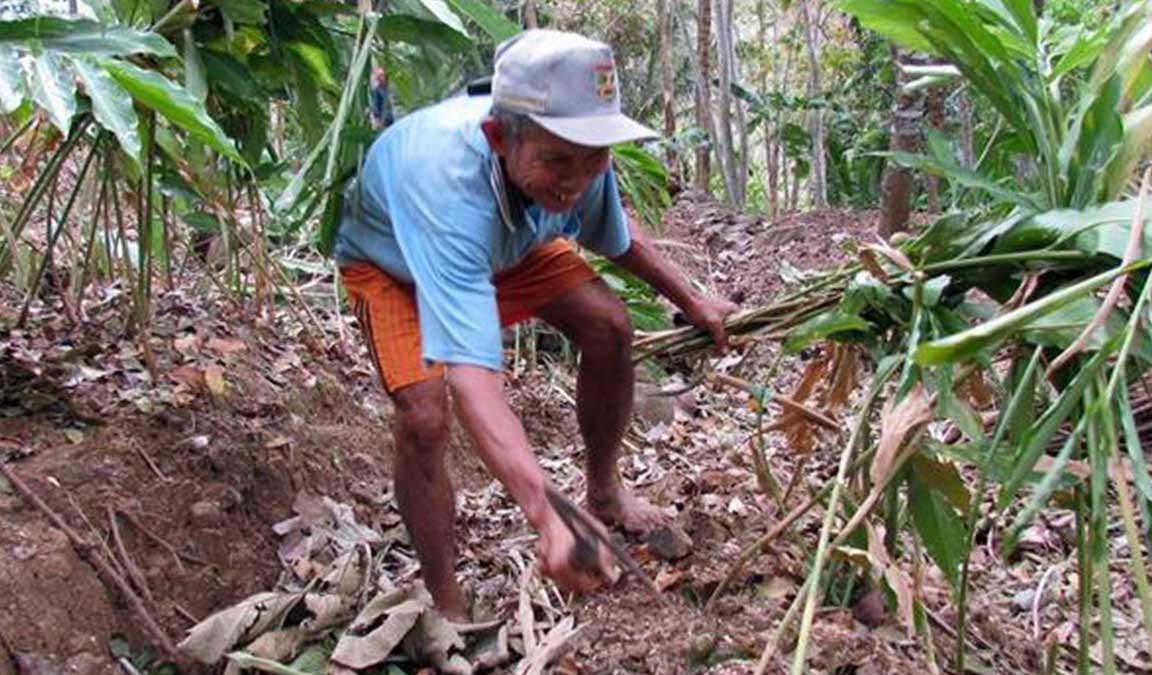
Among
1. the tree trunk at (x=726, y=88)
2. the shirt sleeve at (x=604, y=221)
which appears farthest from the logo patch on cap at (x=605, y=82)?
the tree trunk at (x=726, y=88)

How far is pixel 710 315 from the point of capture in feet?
7.74

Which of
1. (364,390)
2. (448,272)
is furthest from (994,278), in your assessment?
(364,390)

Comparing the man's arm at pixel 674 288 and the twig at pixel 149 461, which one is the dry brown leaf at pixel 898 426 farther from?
the twig at pixel 149 461

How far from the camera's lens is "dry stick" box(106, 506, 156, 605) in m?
2.36

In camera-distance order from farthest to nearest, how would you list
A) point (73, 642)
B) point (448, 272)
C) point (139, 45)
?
point (73, 642) < point (139, 45) < point (448, 272)

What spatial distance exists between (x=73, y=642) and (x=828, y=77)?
423 inches

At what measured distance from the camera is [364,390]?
3629 millimetres

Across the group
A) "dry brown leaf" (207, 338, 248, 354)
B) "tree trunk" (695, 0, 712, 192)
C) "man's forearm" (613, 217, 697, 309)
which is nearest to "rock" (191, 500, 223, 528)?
"dry brown leaf" (207, 338, 248, 354)

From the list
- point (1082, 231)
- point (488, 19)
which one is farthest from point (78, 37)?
point (1082, 231)

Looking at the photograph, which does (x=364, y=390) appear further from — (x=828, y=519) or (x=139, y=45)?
(x=828, y=519)

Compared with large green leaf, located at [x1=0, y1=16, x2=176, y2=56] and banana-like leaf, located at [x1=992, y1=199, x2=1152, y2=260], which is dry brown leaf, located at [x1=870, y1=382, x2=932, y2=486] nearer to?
banana-like leaf, located at [x1=992, y1=199, x2=1152, y2=260]

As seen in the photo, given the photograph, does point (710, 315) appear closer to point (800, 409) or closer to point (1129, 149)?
point (800, 409)

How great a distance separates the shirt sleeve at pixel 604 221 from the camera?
7.78ft

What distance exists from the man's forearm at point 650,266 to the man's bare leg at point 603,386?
0.25 feet
